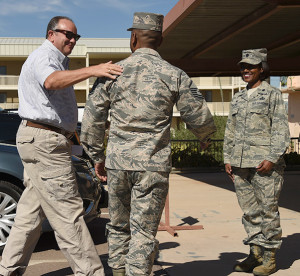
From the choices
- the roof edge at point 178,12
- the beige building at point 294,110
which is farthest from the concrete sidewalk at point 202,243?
the beige building at point 294,110

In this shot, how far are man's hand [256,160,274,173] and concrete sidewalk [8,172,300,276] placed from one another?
949mm

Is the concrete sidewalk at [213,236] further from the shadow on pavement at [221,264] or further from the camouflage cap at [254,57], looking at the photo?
the camouflage cap at [254,57]

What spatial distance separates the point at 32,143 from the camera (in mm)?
4371

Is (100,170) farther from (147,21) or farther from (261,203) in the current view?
(261,203)

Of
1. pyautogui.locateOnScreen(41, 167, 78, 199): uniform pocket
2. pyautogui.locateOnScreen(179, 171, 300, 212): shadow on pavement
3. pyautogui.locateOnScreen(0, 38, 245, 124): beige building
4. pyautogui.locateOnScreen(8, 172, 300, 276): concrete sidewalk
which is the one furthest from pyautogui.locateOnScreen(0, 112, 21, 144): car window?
pyautogui.locateOnScreen(0, 38, 245, 124): beige building

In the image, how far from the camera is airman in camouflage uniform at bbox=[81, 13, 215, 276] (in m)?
3.89

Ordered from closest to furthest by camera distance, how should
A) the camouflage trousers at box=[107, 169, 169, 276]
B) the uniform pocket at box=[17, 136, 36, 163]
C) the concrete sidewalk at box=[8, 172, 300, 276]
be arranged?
the camouflage trousers at box=[107, 169, 169, 276] → the uniform pocket at box=[17, 136, 36, 163] → the concrete sidewalk at box=[8, 172, 300, 276]

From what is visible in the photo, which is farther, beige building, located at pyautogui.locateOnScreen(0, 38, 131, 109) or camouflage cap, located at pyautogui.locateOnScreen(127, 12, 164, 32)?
beige building, located at pyautogui.locateOnScreen(0, 38, 131, 109)

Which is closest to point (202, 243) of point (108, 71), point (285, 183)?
point (108, 71)

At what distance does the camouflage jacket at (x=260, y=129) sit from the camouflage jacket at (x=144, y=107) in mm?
1354

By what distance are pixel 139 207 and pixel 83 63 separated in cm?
4830

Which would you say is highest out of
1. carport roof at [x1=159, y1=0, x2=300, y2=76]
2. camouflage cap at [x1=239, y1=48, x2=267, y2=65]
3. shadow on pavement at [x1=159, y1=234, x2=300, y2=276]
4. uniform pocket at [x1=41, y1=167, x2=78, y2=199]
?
carport roof at [x1=159, y1=0, x2=300, y2=76]

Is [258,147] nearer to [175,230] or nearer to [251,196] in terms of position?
[251,196]

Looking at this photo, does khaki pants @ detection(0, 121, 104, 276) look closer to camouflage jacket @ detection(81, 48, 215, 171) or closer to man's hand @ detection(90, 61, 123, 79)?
camouflage jacket @ detection(81, 48, 215, 171)
